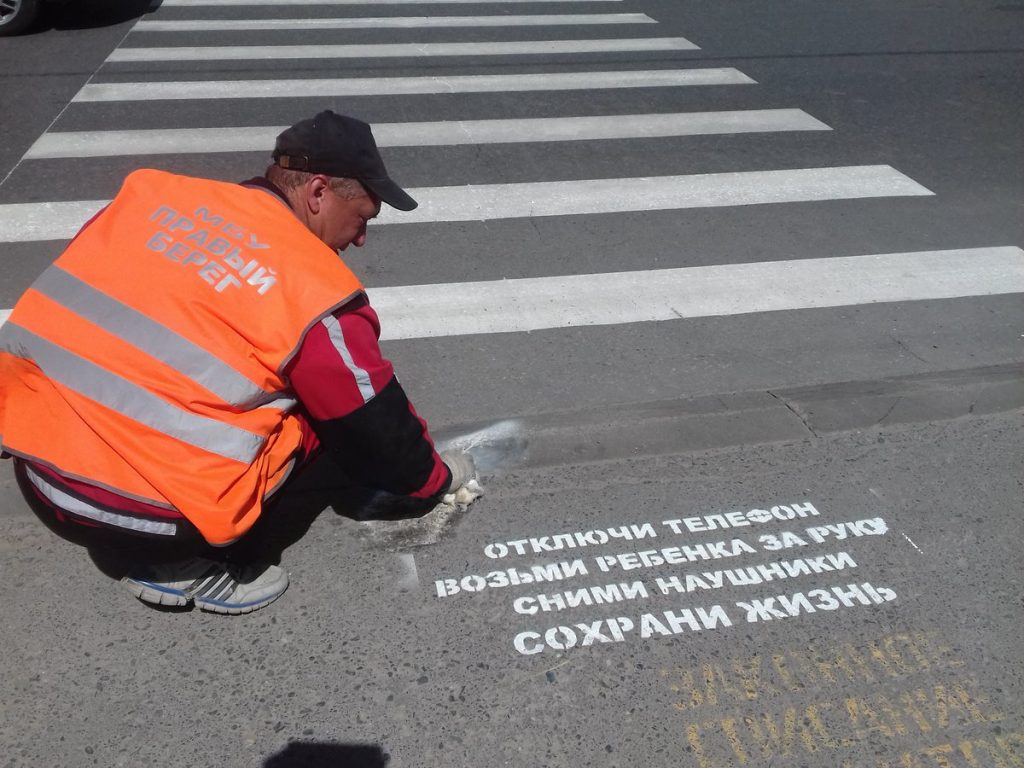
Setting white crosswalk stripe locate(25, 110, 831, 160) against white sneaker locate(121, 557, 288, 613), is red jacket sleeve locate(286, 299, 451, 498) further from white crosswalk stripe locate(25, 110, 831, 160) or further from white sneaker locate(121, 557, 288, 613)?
white crosswalk stripe locate(25, 110, 831, 160)

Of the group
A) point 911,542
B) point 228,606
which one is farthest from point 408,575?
point 911,542

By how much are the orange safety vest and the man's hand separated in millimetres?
909

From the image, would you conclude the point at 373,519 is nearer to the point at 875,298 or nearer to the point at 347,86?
the point at 875,298

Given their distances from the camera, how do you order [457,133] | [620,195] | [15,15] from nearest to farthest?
[620,195] → [457,133] → [15,15]

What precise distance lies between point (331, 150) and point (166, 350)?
694mm

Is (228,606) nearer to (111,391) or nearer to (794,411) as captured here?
(111,391)

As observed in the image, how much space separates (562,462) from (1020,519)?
1.63 meters

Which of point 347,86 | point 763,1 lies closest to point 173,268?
point 347,86

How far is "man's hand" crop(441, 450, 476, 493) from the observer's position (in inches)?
131

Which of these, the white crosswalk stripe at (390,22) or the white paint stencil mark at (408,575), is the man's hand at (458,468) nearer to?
the white paint stencil mark at (408,575)

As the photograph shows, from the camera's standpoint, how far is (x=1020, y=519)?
343 centimetres

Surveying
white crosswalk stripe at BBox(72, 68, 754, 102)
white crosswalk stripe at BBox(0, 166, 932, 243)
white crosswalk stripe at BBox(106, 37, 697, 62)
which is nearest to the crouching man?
white crosswalk stripe at BBox(0, 166, 932, 243)

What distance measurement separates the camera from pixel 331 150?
2635mm

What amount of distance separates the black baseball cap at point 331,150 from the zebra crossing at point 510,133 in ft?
6.24
